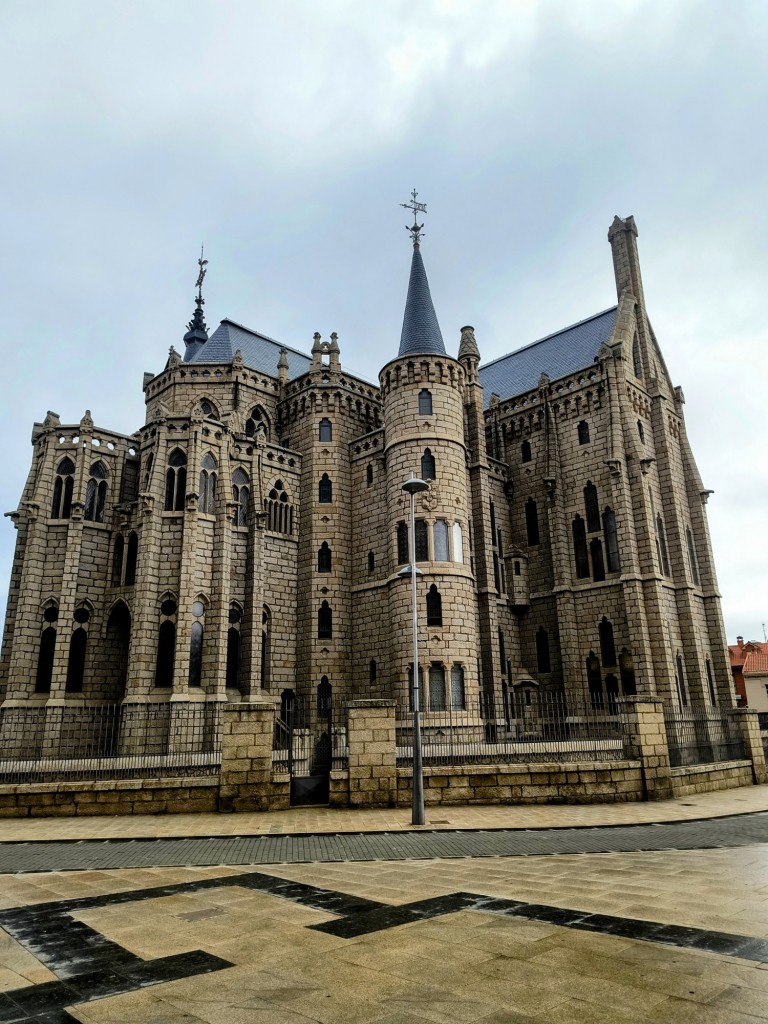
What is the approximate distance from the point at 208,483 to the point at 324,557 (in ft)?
22.4

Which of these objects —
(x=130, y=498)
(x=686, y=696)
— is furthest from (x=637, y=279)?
(x=130, y=498)

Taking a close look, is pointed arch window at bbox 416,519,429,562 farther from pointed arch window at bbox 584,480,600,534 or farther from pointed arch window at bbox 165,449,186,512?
pointed arch window at bbox 165,449,186,512

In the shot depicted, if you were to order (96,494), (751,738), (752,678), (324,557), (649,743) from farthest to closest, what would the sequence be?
(752,678), (324,557), (96,494), (751,738), (649,743)

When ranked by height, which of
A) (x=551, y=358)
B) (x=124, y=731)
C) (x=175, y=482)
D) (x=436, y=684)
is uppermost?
(x=551, y=358)

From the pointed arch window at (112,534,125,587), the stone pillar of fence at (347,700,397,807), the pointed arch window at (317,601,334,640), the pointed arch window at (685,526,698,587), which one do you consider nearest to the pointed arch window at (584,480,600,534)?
the pointed arch window at (685,526,698,587)

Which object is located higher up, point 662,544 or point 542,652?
point 662,544

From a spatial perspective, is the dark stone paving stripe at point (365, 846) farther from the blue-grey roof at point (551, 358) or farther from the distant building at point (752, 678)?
the distant building at point (752, 678)

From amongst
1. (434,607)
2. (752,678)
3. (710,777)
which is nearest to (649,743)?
(710,777)

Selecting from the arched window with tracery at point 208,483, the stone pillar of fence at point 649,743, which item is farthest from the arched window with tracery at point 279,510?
the stone pillar of fence at point 649,743

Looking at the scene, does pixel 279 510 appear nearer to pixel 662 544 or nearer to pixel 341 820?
pixel 662 544

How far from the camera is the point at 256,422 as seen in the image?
36969 millimetres

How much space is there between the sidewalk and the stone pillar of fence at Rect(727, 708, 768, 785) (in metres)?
5.79

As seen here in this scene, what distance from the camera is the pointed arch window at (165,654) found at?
90.3ft

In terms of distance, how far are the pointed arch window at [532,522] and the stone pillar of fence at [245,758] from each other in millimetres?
22745
